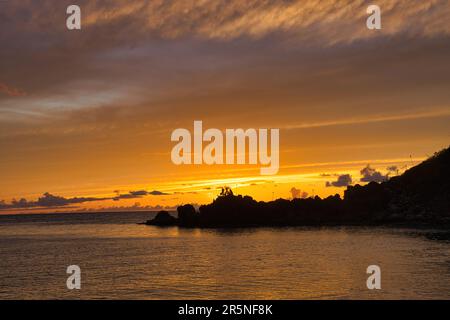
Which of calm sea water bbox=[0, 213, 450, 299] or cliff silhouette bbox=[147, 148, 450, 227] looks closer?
calm sea water bbox=[0, 213, 450, 299]

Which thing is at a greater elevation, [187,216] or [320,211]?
[320,211]

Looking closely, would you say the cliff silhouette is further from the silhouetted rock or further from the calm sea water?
the calm sea water

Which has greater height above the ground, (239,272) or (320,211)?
(320,211)

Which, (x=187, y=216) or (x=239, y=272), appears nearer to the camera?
(x=239, y=272)

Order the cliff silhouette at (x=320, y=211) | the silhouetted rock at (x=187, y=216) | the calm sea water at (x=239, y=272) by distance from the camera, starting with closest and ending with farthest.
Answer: the calm sea water at (x=239, y=272), the cliff silhouette at (x=320, y=211), the silhouetted rock at (x=187, y=216)

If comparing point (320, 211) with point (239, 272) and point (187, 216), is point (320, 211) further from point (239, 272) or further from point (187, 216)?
point (239, 272)

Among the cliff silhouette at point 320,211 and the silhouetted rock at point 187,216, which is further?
the silhouetted rock at point 187,216

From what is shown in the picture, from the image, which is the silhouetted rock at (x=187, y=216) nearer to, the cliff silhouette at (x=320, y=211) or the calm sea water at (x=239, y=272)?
the cliff silhouette at (x=320, y=211)

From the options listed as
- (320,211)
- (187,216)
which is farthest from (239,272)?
(320,211)

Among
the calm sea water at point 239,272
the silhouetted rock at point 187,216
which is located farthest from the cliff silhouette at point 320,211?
the calm sea water at point 239,272

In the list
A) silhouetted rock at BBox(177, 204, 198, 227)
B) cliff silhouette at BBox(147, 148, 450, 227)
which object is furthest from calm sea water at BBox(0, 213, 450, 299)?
silhouetted rock at BBox(177, 204, 198, 227)

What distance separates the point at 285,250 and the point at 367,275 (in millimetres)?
32928

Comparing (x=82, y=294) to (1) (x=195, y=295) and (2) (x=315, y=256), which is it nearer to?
(1) (x=195, y=295)

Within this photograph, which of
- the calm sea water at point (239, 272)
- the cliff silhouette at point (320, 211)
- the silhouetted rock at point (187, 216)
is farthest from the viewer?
the silhouetted rock at point (187, 216)
